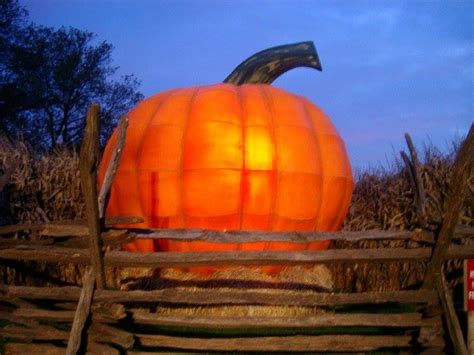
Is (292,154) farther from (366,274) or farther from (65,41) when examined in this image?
(65,41)

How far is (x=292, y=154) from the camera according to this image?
720cm

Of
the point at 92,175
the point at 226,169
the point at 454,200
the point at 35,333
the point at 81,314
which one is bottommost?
the point at 35,333

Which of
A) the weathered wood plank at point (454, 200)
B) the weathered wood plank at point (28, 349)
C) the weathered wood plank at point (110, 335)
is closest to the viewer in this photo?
the weathered wood plank at point (454, 200)

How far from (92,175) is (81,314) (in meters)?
1.37

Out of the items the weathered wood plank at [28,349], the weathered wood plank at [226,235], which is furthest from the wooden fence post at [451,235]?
the weathered wood plank at [28,349]

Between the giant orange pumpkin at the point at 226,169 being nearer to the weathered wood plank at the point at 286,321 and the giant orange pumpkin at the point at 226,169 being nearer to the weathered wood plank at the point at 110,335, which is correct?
the weathered wood plank at the point at 286,321

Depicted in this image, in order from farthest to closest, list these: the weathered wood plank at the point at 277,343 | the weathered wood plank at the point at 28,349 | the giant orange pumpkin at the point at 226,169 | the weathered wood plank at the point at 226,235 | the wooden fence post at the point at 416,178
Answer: the wooden fence post at the point at 416,178
the giant orange pumpkin at the point at 226,169
the weathered wood plank at the point at 28,349
the weathered wood plank at the point at 277,343
the weathered wood plank at the point at 226,235

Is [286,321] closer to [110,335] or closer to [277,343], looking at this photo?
Answer: [277,343]

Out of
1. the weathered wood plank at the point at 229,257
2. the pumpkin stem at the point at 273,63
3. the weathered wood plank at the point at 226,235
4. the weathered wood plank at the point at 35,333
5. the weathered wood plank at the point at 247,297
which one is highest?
the pumpkin stem at the point at 273,63

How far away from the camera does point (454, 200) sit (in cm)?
537

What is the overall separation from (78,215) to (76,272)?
0.99 metres

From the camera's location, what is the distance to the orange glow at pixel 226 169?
7008 mm

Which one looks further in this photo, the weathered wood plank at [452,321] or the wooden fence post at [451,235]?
the weathered wood plank at [452,321]

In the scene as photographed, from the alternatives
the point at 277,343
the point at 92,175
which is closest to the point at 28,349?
the point at 92,175
